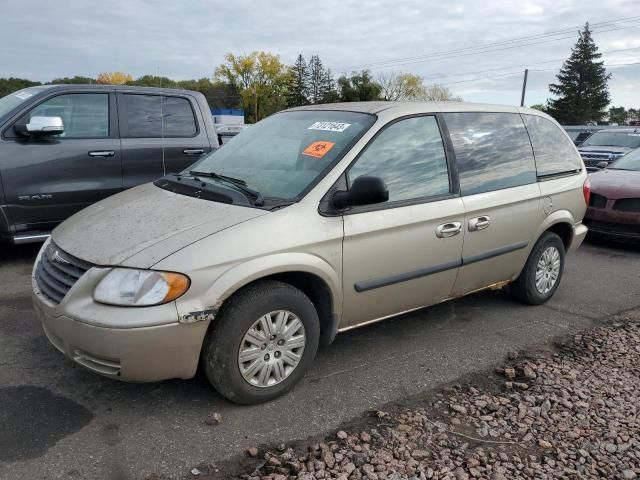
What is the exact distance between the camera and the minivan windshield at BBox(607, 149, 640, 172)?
868cm

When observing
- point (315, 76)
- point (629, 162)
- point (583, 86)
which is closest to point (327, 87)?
point (315, 76)

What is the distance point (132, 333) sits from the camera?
2717 millimetres

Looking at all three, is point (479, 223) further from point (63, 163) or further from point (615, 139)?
point (615, 139)

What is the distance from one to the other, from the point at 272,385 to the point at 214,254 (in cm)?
88

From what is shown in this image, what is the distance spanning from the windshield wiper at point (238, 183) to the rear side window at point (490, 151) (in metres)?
1.57

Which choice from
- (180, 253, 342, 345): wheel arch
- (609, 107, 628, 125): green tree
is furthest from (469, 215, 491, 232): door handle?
(609, 107, 628, 125): green tree

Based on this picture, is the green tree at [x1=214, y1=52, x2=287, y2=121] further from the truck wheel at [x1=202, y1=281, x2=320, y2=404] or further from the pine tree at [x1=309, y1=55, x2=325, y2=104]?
the truck wheel at [x1=202, y1=281, x2=320, y2=404]

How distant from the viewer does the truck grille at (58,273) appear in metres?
2.97

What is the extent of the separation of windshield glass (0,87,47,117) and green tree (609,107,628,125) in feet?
237

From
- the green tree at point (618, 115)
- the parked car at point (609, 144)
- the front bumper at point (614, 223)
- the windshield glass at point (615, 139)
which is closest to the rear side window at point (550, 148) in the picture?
the front bumper at point (614, 223)

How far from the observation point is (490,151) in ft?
14.4

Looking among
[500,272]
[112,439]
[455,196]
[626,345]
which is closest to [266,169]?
[455,196]

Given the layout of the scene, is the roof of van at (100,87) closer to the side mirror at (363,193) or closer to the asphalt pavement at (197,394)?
the asphalt pavement at (197,394)

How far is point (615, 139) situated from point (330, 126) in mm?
13731
